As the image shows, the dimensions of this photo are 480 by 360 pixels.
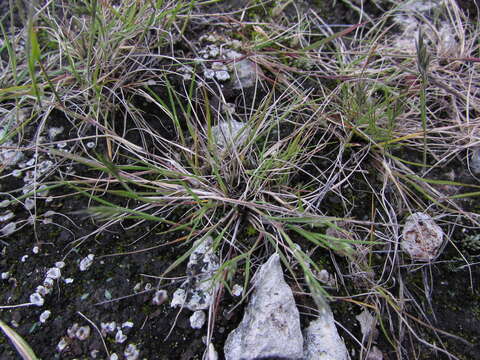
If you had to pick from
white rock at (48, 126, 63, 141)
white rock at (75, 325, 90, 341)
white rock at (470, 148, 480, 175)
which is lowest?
white rock at (470, 148, 480, 175)

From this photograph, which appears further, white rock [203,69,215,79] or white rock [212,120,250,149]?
white rock [203,69,215,79]

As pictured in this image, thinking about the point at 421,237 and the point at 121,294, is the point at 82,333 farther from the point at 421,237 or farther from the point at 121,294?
the point at 421,237

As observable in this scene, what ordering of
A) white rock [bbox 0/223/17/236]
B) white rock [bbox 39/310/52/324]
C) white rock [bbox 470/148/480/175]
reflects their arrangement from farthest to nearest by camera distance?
white rock [bbox 470/148/480/175] < white rock [bbox 0/223/17/236] < white rock [bbox 39/310/52/324]

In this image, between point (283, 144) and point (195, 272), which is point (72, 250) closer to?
point (195, 272)

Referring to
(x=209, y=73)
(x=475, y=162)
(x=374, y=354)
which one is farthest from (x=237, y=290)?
(x=475, y=162)

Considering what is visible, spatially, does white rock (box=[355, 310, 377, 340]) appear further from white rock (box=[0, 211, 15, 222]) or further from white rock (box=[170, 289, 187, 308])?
white rock (box=[0, 211, 15, 222])

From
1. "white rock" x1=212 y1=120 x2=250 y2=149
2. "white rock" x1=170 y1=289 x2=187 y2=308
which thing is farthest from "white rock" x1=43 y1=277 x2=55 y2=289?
"white rock" x1=212 y1=120 x2=250 y2=149
